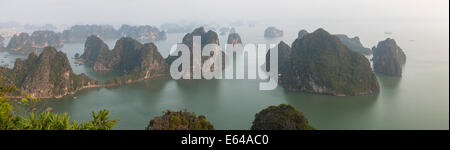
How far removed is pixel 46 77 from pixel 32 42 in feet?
156

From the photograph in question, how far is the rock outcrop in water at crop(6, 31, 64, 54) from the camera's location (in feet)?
207

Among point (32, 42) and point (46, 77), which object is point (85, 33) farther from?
point (46, 77)

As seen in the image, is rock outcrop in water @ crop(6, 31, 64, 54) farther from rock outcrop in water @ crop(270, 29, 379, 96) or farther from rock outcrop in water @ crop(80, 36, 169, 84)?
rock outcrop in water @ crop(270, 29, 379, 96)

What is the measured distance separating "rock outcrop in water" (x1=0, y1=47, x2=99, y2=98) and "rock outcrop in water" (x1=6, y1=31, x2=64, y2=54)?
3807 cm

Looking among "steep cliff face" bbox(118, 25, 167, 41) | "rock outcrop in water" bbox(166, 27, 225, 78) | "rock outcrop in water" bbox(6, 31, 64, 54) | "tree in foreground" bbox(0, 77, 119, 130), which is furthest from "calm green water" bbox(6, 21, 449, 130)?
"steep cliff face" bbox(118, 25, 167, 41)

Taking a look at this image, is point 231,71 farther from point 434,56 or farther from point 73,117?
point 434,56

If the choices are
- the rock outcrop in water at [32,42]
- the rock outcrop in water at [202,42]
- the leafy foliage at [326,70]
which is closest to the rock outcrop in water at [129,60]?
the rock outcrop in water at [202,42]

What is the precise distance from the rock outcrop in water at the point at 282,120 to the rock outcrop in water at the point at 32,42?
63.9m

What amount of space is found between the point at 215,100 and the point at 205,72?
12.5 m

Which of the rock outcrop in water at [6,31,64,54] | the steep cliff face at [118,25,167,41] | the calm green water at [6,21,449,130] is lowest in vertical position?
the calm green water at [6,21,449,130]

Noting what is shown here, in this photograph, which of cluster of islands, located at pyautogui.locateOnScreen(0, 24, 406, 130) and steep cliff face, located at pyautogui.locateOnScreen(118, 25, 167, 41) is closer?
cluster of islands, located at pyautogui.locateOnScreen(0, 24, 406, 130)

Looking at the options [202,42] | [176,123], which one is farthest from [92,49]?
[176,123]

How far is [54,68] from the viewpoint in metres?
30.9
